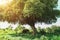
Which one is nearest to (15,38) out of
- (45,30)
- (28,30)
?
(28,30)

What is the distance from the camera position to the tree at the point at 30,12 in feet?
7.27

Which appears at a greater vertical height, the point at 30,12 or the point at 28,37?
the point at 30,12

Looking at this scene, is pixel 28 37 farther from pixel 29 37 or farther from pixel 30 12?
pixel 30 12

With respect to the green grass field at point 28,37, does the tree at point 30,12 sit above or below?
above

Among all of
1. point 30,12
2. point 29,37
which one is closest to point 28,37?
point 29,37

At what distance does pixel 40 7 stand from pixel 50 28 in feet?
0.78

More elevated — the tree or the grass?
the tree

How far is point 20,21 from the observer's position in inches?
88.7

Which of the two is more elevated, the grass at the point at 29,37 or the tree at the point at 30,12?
the tree at the point at 30,12

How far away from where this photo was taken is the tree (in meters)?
2.21

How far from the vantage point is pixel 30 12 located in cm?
221

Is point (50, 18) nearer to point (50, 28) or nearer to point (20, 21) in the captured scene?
point (50, 28)

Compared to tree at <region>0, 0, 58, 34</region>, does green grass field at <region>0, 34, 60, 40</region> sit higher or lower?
lower

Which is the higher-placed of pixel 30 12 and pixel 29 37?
pixel 30 12
